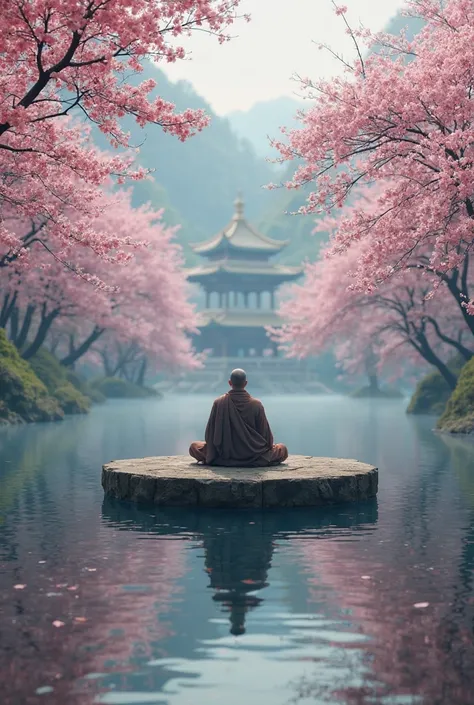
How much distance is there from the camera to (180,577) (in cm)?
895

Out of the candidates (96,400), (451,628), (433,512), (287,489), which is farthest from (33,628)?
(96,400)

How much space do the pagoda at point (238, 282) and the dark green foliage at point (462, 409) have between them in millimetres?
53972

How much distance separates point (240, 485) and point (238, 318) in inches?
2953

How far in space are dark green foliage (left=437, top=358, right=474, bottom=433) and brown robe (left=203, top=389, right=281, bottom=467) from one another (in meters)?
16.9

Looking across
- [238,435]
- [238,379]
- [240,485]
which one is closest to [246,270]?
[238,435]

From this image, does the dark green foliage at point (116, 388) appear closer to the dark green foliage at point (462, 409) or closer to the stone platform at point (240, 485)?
the dark green foliage at point (462, 409)

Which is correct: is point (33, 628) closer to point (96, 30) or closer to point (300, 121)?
point (96, 30)

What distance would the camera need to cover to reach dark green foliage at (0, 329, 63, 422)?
34.4 metres

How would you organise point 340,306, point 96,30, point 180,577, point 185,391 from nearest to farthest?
point 180,577 → point 96,30 → point 340,306 → point 185,391

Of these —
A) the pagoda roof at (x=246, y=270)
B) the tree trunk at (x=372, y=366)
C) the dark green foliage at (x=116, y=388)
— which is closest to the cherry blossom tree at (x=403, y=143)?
the dark green foliage at (x=116, y=388)

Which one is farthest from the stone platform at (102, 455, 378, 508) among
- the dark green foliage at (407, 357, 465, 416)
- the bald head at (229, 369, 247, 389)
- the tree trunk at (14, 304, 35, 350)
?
the dark green foliage at (407, 357, 465, 416)

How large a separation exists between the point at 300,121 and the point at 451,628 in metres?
14.1

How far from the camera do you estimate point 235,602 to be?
26.2ft

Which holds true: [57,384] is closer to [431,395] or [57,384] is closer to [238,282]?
[431,395]
